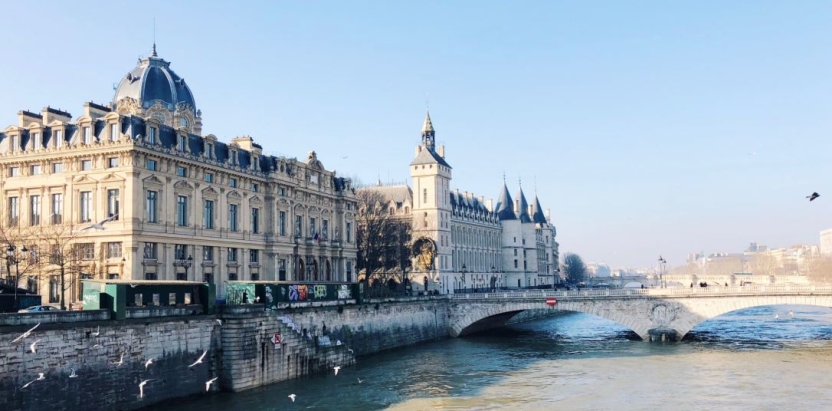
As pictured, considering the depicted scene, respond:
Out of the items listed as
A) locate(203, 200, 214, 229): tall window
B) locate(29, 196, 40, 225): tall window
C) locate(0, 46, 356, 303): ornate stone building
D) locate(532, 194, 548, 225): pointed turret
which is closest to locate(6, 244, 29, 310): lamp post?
locate(0, 46, 356, 303): ornate stone building

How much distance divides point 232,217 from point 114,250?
460 inches

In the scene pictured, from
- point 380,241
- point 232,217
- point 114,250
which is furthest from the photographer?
point 380,241

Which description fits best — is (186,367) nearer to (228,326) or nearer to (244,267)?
(228,326)

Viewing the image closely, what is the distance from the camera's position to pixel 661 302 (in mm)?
65375

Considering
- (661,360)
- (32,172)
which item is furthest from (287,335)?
(661,360)

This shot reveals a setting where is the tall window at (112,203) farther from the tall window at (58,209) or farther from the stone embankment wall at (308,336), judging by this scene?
the stone embankment wall at (308,336)

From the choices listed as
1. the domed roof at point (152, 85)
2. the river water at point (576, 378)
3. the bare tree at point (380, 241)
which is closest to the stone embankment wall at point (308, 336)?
the river water at point (576, 378)

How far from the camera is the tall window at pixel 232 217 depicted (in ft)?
197

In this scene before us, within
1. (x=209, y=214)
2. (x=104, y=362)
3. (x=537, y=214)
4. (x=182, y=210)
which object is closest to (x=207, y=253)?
(x=209, y=214)

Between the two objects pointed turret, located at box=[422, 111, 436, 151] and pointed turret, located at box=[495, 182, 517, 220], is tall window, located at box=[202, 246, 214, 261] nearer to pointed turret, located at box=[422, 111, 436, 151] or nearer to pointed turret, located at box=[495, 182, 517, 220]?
pointed turret, located at box=[422, 111, 436, 151]

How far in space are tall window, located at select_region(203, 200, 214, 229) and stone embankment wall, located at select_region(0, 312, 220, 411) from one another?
1663cm

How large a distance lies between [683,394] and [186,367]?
25543mm

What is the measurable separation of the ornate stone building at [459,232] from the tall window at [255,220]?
43.8m

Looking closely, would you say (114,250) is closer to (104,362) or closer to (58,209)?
(58,209)
